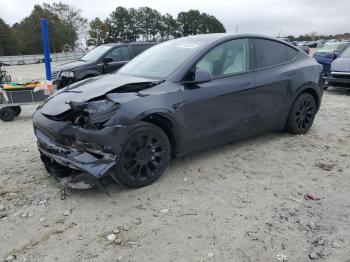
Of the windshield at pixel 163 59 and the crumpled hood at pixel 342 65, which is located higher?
the windshield at pixel 163 59

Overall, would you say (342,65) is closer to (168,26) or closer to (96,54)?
(96,54)

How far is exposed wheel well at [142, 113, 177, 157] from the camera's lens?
3988 millimetres

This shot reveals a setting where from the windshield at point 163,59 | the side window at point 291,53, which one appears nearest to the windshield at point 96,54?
the windshield at point 163,59

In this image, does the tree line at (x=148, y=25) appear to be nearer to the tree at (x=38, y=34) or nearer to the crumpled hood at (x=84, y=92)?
the tree at (x=38, y=34)

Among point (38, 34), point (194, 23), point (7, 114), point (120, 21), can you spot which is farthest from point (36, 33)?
point (7, 114)

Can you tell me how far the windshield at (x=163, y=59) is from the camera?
4457 mm

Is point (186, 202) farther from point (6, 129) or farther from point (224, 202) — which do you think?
point (6, 129)

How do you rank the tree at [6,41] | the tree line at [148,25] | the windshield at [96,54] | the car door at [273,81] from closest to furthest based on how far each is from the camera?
the car door at [273,81] → the windshield at [96,54] → the tree at [6,41] → the tree line at [148,25]

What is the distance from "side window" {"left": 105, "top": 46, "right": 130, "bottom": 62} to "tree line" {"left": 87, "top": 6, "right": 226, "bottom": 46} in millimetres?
71318

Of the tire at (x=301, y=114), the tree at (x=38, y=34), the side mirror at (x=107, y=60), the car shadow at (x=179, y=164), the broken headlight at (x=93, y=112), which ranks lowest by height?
the car shadow at (x=179, y=164)

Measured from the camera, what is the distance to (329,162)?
15.6 ft

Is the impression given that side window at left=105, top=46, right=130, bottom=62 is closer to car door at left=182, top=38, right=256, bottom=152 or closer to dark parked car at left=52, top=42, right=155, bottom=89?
dark parked car at left=52, top=42, right=155, bottom=89

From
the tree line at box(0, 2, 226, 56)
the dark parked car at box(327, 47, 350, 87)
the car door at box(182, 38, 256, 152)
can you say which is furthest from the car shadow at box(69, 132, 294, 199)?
the tree line at box(0, 2, 226, 56)

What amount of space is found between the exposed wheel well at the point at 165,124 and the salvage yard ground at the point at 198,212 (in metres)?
0.42
